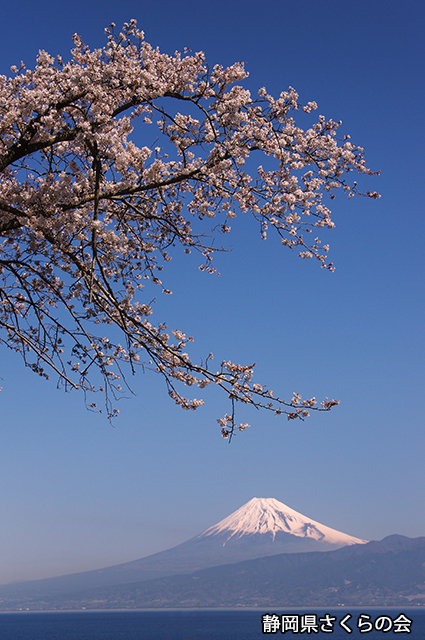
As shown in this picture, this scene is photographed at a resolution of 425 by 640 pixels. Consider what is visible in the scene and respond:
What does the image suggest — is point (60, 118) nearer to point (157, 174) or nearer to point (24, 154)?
point (24, 154)

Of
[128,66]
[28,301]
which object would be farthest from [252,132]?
[28,301]

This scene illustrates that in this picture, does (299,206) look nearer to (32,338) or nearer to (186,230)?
(186,230)

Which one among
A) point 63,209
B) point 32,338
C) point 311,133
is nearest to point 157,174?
point 63,209

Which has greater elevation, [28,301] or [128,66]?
[128,66]

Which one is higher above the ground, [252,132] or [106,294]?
[252,132]

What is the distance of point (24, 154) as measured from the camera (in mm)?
5473

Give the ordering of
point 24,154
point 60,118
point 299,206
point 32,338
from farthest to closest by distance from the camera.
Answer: point 32,338 → point 299,206 → point 24,154 → point 60,118

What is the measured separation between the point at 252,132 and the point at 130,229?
230cm

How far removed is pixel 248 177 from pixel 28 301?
325cm

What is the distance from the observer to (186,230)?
6598 millimetres

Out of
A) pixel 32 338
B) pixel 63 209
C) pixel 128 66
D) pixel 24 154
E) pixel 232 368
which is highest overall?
pixel 128 66

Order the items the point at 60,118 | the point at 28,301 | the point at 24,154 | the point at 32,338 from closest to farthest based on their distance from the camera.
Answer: the point at 60,118
the point at 24,154
the point at 28,301
the point at 32,338

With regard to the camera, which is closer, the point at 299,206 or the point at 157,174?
the point at 157,174

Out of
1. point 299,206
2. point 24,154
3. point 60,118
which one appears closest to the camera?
point 60,118
